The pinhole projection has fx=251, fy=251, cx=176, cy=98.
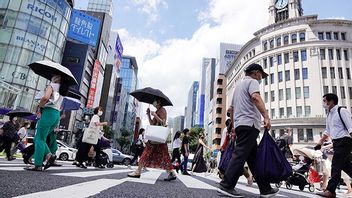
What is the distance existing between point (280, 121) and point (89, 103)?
30784mm

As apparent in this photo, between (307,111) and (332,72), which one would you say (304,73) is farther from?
(307,111)

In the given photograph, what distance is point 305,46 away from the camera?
37.5 metres

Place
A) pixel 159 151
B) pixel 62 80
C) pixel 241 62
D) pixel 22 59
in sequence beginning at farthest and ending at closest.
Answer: pixel 241 62, pixel 22 59, pixel 159 151, pixel 62 80

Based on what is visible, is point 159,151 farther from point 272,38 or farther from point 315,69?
point 272,38

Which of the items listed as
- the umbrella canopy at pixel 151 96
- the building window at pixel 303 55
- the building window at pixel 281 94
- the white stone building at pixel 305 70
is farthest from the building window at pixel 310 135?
the umbrella canopy at pixel 151 96

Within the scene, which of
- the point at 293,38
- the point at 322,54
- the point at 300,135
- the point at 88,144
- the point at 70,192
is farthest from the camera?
the point at 293,38

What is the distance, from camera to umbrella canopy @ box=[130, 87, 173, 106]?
5227 mm

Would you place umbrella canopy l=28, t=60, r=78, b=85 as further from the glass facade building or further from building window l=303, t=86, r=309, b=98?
building window l=303, t=86, r=309, b=98

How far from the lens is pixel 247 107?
3.55 m

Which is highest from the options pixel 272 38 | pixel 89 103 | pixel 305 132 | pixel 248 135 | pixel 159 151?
pixel 272 38

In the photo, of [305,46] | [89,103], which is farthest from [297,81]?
[89,103]

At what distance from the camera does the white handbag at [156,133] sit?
480 cm

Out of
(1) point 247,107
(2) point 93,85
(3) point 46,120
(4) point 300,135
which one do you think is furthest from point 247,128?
(2) point 93,85

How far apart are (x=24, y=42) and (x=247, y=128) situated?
32.1 meters
